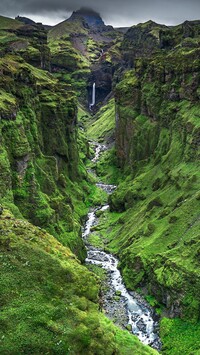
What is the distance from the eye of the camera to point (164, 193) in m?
128

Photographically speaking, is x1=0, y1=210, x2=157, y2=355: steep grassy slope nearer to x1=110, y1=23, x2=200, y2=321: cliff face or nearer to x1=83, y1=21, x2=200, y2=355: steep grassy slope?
x1=83, y1=21, x2=200, y2=355: steep grassy slope

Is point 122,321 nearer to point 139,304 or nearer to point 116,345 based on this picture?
point 139,304

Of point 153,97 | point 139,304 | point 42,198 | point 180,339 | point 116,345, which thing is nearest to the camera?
point 116,345

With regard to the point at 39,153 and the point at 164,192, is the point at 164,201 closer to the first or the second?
the point at 164,192

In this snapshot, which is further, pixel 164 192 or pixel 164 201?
pixel 164 192


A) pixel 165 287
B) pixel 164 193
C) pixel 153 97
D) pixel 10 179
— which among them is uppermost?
pixel 153 97

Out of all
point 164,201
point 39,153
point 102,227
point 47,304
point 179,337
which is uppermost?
point 47,304

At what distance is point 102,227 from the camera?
14312 centimetres

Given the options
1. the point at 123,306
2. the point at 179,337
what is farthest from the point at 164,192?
the point at 179,337

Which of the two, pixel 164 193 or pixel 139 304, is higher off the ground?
pixel 164 193

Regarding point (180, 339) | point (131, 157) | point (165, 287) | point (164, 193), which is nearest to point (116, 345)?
point (180, 339)

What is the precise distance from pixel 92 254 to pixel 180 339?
4700 centimetres

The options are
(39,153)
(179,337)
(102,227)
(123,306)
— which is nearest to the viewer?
(179,337)

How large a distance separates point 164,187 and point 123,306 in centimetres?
5018
